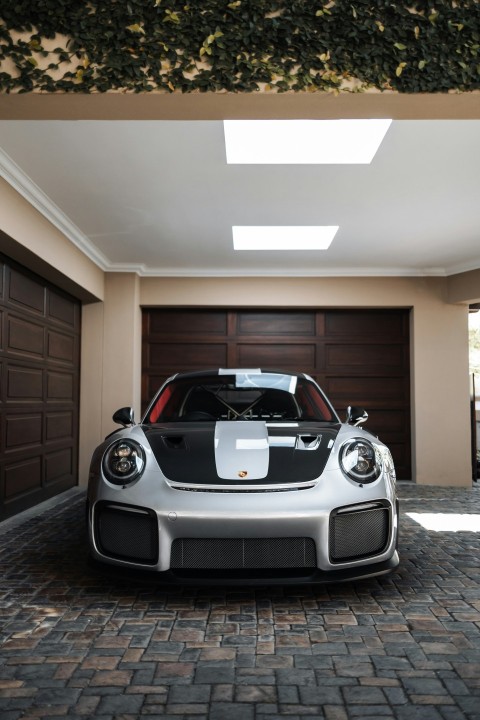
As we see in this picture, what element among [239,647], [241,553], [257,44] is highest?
[257,44]

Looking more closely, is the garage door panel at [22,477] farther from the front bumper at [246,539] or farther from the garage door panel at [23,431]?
the front bumper at [246,539]

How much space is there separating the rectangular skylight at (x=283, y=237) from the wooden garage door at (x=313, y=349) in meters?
1.74

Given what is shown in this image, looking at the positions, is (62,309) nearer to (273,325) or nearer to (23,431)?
(23,431)

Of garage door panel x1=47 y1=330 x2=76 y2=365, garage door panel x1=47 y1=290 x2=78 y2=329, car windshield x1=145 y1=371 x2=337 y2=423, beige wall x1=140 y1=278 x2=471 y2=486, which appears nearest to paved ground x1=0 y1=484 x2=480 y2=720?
car windshield x1=145 y1=371 x2=337 y2=423

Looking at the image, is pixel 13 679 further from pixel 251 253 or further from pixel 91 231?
pixel 251 253

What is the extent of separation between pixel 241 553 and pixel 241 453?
20.2 inches

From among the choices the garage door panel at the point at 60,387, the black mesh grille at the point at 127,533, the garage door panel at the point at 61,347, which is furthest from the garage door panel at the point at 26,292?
the black mesh grille at the point at 127,533

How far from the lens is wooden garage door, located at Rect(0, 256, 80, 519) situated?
594cm

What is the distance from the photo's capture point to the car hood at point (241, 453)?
321 cm

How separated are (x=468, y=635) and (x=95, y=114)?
2.95 m

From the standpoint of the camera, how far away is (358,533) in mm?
3211

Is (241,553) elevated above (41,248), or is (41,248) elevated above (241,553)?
(41,248)

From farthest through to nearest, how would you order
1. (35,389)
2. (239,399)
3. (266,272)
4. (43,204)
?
1. (266,272)
2. (35,389)
3. (43,204)
4. (239,399)

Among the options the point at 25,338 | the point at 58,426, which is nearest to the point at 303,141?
the point at 25,338
